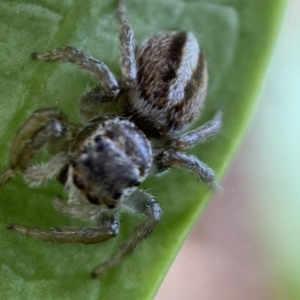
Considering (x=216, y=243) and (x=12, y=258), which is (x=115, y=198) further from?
(x=216, y=243)

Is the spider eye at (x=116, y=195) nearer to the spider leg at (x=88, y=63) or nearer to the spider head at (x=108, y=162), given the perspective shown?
the spider head at (x=108, y=162)

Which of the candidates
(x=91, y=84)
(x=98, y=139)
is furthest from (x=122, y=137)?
(x=91, y=84)

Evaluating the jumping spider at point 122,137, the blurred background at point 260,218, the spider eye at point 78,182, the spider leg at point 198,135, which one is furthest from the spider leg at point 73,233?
the blurred background at point 260,218

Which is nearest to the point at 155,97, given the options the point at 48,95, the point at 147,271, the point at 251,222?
the point at 48,95

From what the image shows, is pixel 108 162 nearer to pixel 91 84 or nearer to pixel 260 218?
pixel 91 84

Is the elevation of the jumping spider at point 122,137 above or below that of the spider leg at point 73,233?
above

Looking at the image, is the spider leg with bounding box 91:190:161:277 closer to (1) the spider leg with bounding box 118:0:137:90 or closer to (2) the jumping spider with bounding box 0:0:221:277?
(2) the jumping spider with bounding box 0:0:221:277
